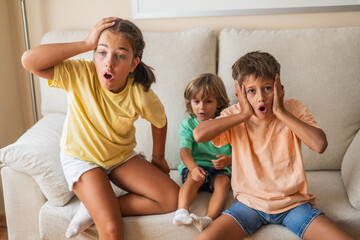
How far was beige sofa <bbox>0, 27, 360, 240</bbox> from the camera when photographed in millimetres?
1506

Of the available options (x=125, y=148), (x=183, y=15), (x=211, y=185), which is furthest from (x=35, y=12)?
(x=211, y=185)

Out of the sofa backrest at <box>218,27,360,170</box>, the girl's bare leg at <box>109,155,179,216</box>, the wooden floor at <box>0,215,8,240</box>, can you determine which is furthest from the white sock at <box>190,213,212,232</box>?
the wooden floor at <box>0,215,8,240</box>

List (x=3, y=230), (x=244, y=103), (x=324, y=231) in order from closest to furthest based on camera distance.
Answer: (x=324, y=231) < (x=244, y=103) < (x=3, y=230)

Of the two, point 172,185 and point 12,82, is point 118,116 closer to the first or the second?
point 172,185

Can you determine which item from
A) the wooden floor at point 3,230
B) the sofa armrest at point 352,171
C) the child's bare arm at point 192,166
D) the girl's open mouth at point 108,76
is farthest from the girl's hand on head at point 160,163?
the wooden floor at point 3,230

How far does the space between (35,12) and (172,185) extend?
57.5 inches

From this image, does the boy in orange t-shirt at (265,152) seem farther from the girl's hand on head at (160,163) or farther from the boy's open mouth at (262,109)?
the girl's hand on head at (160,163)

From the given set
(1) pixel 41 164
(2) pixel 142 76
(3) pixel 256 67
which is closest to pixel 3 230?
(1) pixel 41 164

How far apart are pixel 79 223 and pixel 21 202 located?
342mm

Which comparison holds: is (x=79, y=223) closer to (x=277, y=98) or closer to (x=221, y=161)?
(x=221, y=161)

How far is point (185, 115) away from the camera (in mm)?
1941

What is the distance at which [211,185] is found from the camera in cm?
166

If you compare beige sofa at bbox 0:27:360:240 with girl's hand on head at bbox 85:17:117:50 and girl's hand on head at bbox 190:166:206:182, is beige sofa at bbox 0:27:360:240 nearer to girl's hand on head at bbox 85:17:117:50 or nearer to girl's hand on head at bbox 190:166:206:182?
girl's hand on head at bbox 190:166:206:182

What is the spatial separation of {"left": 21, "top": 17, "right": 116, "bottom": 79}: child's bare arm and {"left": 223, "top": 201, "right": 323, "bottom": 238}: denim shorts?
870 mm
